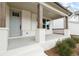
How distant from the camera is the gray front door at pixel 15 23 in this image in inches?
463

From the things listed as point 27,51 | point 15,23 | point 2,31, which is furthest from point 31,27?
point 2,31

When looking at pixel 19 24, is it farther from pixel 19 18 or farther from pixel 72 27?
pixel 72 27

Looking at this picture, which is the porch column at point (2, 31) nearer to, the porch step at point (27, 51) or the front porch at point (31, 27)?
the porch step at point (27, 51)

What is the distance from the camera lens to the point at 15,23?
12.2 m

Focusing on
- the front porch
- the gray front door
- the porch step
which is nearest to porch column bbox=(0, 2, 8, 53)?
the porch step

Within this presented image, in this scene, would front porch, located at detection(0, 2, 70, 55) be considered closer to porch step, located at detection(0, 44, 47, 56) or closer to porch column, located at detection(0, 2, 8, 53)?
porch step, located at detection(0, 44, 47, 56)

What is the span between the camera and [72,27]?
71.9ft

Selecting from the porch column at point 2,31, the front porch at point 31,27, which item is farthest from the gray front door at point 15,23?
the porch column at point 2,31

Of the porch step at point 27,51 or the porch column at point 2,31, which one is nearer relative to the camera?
the porch column at point 2,31

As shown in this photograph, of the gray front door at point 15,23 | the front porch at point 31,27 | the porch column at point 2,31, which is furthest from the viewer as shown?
the gray front door at point 15,23

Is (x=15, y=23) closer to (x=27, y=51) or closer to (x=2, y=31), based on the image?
(x=27, y=51)

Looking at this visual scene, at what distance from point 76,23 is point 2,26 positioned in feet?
57.8

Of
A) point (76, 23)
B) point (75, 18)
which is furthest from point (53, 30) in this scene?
point (75, 18)

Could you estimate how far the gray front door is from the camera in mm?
11766
